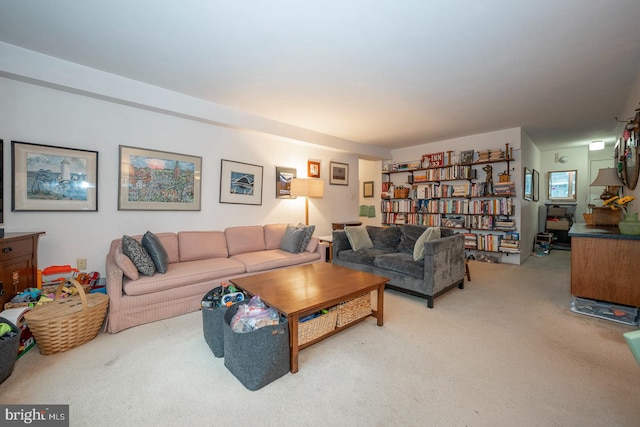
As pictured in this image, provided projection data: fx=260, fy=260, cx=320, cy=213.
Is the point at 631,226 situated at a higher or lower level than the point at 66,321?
higher

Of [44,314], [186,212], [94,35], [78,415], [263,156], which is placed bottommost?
[78,415]

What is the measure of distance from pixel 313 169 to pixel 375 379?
388 cm

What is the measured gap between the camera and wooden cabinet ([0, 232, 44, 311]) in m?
1.90

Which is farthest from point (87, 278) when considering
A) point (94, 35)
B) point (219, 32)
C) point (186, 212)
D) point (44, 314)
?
point (219, 32)

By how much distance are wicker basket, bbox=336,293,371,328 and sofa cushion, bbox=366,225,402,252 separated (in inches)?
59.2

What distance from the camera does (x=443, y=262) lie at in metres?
2.84

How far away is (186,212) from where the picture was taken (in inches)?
136

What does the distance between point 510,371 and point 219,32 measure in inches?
124

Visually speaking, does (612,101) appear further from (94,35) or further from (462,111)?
(94,35)

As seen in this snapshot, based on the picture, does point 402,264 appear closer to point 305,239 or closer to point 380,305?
point 380,305

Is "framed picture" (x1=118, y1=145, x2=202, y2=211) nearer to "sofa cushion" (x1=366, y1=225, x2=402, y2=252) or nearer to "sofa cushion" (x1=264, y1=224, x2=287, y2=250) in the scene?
"sofa cushion" (x1=264, y1=224, x2=287, y2=250)

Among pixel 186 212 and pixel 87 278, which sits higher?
pixel 186 212

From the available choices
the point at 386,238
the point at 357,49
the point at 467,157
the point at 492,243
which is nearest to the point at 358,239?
the point at 386,238

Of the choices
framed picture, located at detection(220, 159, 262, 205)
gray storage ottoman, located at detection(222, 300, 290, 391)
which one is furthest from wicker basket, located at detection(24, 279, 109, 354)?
framed picture, located at detection(220, 159, 262, 205)
